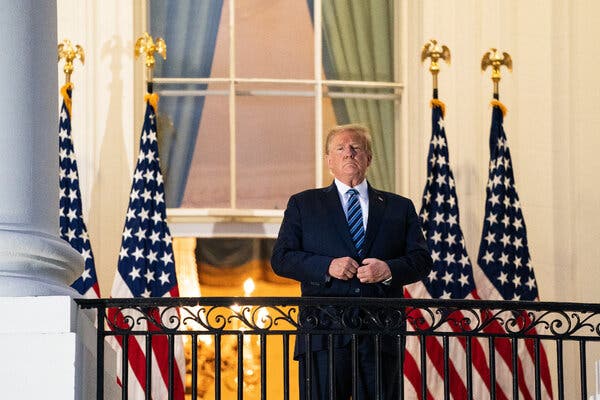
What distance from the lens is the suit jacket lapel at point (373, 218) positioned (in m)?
6.50

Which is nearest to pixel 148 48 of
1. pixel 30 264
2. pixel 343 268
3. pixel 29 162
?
pixel 343 268

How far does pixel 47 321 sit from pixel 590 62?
6.68 meters

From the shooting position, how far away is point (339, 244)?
6488 mm

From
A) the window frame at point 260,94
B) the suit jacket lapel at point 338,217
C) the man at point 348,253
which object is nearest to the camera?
the man at point 348,253

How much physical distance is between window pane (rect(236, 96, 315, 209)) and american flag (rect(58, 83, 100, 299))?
5.06 ft

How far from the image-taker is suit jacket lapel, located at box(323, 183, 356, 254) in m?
6.49

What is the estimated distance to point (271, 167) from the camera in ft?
36.2

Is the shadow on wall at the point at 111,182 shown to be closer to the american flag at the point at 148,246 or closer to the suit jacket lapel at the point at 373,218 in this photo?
the american flag at the point at 148,246

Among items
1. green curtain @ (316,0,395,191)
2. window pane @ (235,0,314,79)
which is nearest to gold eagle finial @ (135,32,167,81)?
window pane @ (235,0,314,79)

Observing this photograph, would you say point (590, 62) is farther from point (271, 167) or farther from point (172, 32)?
point (172, 32)

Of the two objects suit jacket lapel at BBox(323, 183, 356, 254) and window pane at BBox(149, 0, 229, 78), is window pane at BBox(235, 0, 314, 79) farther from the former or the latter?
suit jacket lapel at BBox(323, 183, 356, 254)

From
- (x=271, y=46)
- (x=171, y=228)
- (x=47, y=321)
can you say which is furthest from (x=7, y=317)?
(x=271, y=46)

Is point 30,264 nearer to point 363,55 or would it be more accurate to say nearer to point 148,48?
point 148,48

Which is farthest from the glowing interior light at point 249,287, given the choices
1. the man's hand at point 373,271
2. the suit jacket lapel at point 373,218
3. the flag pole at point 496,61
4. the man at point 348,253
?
the man's hand at point 373,271
